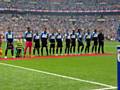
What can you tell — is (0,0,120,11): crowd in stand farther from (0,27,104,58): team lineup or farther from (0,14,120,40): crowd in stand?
(0,27,104,58): team lineup

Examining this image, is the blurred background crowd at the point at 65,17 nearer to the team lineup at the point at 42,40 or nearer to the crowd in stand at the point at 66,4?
the crowd in stand at the point at 66,4

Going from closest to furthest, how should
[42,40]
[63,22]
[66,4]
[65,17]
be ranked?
[42,40] → [63,22] → [65,17] → [66,4]

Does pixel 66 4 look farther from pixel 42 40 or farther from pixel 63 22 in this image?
pixel 42 40

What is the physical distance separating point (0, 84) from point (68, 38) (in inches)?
593

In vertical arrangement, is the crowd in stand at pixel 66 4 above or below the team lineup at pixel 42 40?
above

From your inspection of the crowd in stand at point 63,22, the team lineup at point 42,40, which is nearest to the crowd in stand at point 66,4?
the crowd in stand at point 63,22

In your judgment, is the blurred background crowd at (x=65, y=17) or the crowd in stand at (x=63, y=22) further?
the blurred background crowd at (x=65, y=17)

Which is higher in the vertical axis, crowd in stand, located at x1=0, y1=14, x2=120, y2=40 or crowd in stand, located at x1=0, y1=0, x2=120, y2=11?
crowd in stand, located at x1=0, y1=0, x2=120, y2=11

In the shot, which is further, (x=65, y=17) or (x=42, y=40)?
(x=65, y=17)

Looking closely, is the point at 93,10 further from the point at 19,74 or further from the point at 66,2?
the point at 19,74

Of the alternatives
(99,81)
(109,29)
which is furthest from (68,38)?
(109,29)

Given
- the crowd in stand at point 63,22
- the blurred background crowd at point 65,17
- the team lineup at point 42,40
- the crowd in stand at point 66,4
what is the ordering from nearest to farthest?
the team lineup at point 42,40 < the crowd in stand at point 63,22 < the blurred background crowd at point 65,17 < the crowd in stand at point 66,4

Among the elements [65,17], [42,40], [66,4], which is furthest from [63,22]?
[42,40]

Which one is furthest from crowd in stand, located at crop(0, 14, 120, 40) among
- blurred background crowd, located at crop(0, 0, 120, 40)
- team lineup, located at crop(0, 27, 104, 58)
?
team lineup, located at crop(0, 27, 104, 58)
